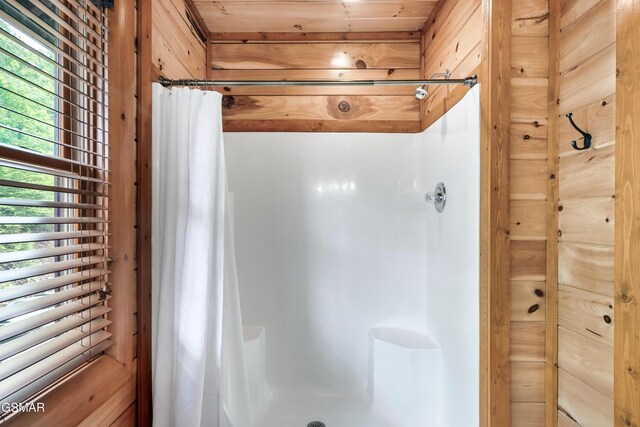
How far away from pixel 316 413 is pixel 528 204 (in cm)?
150

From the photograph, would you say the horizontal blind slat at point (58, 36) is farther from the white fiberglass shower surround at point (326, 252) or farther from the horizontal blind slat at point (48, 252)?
the white fiberglass shower surround at point (326, 252)

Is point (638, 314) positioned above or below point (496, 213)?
below

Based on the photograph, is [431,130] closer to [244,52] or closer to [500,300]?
[500,300]

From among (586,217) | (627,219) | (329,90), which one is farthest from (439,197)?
(329,90)

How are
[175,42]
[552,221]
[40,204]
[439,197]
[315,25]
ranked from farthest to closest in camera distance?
[315,25], [439,197], [175,42], [552,221], [40,204]

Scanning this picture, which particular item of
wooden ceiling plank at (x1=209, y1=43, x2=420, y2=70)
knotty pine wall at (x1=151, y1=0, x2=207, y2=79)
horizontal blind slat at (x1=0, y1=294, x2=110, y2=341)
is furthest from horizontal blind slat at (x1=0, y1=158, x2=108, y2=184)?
wooden ceiling plank at (x1=209, y1=43, x2=420, y2=70)

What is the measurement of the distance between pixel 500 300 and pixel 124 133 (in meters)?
1.41

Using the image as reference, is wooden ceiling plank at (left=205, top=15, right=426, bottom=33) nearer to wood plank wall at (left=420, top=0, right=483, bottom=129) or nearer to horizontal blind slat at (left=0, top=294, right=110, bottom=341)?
wood plank wall at (left=420, top=0, right=483, bottom=129)

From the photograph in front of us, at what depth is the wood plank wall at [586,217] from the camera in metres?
0.87

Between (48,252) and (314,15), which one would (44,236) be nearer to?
(48,252)

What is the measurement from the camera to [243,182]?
184 cm

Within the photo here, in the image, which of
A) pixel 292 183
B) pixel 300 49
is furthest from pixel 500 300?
pixel 300 49

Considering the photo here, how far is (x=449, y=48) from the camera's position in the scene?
1.47 meters

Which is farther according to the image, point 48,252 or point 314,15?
point 314,15
